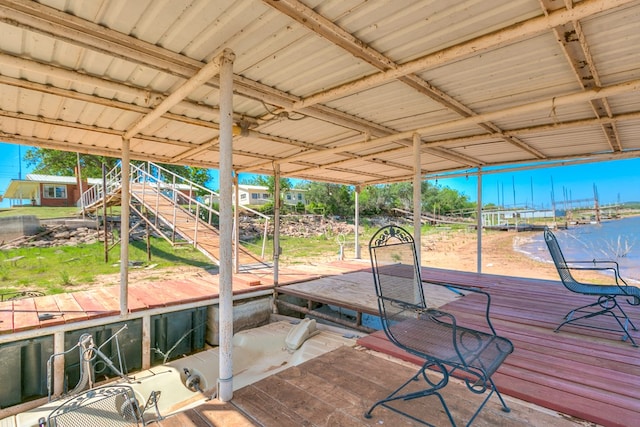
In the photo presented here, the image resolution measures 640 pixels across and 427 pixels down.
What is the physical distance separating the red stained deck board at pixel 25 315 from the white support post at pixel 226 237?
9.97ft

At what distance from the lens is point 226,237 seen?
235 centimetres

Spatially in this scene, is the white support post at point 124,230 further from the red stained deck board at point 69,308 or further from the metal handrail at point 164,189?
the metal handrail at point 164,189

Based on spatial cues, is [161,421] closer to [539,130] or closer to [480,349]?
[480,349]

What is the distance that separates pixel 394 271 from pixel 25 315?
4734 mm

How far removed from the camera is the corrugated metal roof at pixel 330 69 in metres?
1.90

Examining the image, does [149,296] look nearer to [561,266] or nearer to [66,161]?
[561,266]

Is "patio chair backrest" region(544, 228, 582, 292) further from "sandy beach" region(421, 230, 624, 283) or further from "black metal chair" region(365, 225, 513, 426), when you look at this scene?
"sandy beach" region(421, 230, 624, 283)

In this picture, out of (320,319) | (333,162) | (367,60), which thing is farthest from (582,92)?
(320,319)

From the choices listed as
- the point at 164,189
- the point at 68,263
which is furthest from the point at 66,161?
the point at 68,263

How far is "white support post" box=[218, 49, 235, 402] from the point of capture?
7.64 feet

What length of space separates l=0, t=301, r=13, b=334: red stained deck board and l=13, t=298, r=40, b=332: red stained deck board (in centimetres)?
4

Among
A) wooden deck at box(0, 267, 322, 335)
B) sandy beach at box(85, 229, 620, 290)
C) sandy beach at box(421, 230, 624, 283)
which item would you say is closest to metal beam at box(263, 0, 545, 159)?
wooden deck at box(0, 267, 322, 335)

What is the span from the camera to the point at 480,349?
1.90 metres

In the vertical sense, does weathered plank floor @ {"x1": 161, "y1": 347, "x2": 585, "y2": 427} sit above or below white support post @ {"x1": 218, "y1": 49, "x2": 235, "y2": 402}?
below
